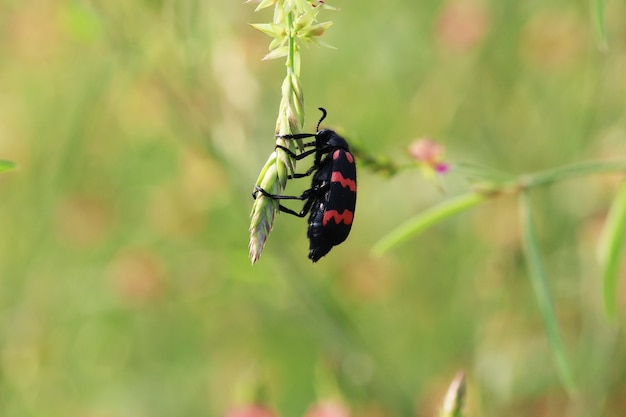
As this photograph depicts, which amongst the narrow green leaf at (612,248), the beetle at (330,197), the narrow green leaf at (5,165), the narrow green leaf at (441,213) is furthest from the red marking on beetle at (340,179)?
the narrow green leaf at (5,165)

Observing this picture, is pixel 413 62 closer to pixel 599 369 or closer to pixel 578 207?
pixel 578 207

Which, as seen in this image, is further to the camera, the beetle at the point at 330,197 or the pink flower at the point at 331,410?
the pink flower at the point at 331,410

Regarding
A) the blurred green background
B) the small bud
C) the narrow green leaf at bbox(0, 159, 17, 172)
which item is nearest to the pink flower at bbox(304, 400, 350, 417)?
the small bud

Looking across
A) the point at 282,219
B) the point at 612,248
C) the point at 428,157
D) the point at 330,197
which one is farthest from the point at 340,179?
the point at 282,219

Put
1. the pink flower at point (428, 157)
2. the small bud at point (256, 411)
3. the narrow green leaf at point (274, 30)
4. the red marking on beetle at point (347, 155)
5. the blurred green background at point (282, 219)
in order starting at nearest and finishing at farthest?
the narrow green leaf at point (274, 30) < the pink flower at point (428, 157) < the red marking on beetle at point (347, 155) < the small bud at point (256, 411) < the blurred green background at point (282, 219)

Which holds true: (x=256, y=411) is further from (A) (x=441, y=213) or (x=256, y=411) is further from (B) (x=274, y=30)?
(B) (x=274, y=30)

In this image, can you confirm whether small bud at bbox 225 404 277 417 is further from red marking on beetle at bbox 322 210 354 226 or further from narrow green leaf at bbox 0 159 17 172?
narrow green leaf at bbox 0 159 17 172

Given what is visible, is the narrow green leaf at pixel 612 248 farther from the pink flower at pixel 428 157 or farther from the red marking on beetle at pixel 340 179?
the red marking on beetle at pixel 340 179
